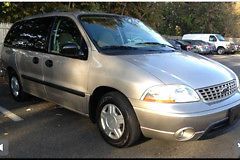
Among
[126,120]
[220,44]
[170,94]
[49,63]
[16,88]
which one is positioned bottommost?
[220,44]

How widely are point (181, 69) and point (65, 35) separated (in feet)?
6.38

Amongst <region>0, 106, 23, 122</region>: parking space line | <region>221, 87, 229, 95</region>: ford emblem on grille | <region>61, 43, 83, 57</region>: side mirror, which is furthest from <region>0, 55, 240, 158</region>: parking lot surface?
<region>61, 43, 83, 57</region>: side mirror

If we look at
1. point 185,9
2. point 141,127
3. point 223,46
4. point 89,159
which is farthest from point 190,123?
point 185,9

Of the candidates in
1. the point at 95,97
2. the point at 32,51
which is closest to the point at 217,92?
the point at 95,97

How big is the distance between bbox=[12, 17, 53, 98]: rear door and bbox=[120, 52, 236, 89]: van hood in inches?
71.0

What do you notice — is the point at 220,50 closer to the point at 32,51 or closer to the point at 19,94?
the point at 19,94

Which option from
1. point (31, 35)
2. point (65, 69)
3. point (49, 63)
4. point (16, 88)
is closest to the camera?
point (65, 69)

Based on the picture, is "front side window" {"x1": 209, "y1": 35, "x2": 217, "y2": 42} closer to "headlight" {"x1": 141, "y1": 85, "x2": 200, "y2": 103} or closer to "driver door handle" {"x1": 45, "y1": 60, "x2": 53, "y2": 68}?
"driver door handle" {"x1": 45, "y1": 60, "x2": 53, "y2": 68}

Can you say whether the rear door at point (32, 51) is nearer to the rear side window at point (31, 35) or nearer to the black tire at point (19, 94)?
the rear side window at point (31, 35)

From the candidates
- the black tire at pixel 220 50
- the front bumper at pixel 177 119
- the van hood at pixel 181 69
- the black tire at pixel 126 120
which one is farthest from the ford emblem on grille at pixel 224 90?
the black tire at pixel 220 50

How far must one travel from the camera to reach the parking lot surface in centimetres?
416

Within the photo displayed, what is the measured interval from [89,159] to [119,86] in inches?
36.9

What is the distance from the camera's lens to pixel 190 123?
148 inches

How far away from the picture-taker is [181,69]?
4.22 metres
